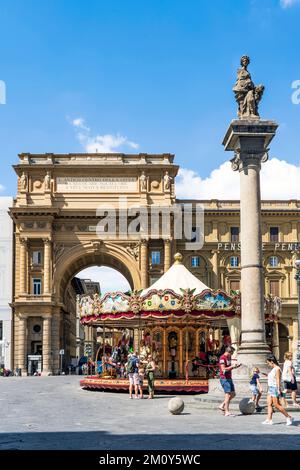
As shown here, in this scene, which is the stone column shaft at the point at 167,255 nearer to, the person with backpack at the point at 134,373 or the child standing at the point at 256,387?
the person with backpack at the point at 134,373

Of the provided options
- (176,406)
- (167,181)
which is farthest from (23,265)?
(176,406)

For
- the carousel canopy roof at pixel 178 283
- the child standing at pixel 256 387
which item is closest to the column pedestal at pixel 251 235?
the child standing at pixel 256 387

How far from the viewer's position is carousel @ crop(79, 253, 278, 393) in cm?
3162

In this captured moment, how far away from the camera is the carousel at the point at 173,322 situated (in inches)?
1245

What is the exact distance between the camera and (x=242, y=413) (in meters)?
18.7

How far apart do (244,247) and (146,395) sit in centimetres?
996

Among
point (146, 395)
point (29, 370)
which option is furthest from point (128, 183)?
point (146, 395)

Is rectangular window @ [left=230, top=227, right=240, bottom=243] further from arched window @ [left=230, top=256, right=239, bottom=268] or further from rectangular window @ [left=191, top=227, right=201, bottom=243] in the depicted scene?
rectangular window @ [left=191, top=227, right=201, bottom=243]

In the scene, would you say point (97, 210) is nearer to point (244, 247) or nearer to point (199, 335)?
point (199, 335)

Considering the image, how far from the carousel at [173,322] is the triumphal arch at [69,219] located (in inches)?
1149

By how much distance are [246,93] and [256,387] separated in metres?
9.24

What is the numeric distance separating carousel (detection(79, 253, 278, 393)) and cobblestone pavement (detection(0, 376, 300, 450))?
9.00 m
